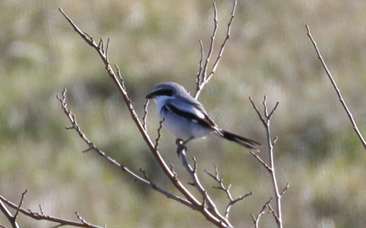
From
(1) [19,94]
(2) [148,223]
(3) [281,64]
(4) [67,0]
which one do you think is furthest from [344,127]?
(4) [67,0]

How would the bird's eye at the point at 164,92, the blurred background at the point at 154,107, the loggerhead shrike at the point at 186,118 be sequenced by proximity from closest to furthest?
the loggerhead shrike at the point at 186,118 → the bird's eye at the point at 164,92 → the blurred background at the point at 154,107

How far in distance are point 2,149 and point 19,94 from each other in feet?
3.05

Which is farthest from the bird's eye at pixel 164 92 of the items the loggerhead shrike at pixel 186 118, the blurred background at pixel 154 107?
the blurred background at pixel 154 107

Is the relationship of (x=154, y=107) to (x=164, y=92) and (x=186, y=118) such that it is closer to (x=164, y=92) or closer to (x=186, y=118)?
(x=164, y=92)

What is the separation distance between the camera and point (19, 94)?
8062mm

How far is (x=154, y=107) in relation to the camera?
8.01 meters

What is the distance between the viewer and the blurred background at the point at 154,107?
6.92 meters

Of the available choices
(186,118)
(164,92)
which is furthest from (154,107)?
(186,118)

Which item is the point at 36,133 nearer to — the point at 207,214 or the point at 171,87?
the point at 171,87

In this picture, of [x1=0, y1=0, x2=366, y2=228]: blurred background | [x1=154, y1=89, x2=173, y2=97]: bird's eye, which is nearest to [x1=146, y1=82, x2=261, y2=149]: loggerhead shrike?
[x1=154, y1=89, x2=173, y2=97]: bird's eye

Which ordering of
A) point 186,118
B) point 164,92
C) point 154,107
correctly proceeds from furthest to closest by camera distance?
point 154,107 < point 164,92 < point 186,118

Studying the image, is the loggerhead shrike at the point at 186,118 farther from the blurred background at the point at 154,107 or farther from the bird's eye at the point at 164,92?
the blurred background at the point at 154,107

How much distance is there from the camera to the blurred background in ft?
22.7

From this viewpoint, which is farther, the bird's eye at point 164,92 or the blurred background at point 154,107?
the blurred background at point 154,107
